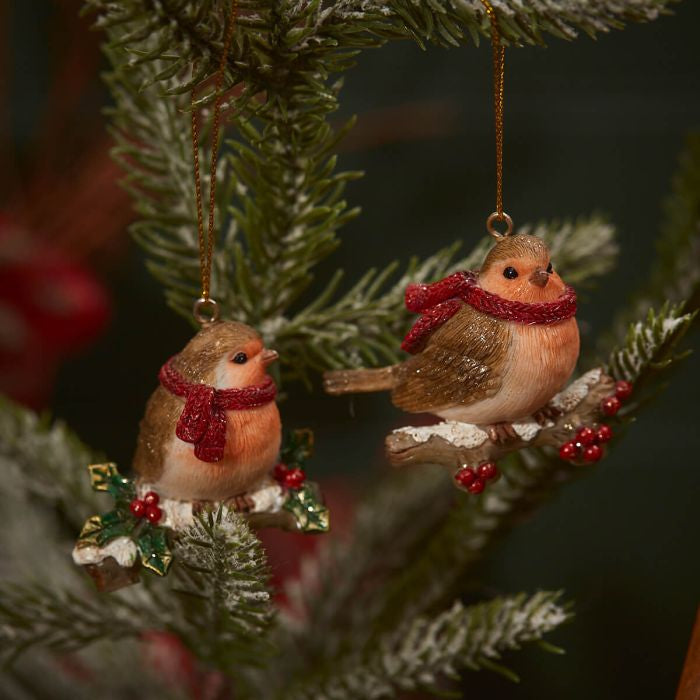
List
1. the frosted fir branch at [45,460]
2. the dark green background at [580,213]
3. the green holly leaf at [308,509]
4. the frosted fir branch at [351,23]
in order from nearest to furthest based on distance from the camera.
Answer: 1. the frosted fir branch at [351,23]
2. the green holly leaf at [308,509]
3. the frosted fir branch at [45,460]
4. the dark green background at [580,213]

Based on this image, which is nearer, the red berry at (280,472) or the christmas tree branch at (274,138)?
the christmas tree branch at (274,138)

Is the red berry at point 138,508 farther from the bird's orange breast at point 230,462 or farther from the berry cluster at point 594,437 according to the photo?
the berry cluster at point 594,437

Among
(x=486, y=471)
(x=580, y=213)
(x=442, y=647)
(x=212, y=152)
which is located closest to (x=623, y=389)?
(x=486, y=471)

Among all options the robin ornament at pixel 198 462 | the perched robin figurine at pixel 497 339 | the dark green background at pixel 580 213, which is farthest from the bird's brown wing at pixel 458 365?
the dark green background at pixel 580 213

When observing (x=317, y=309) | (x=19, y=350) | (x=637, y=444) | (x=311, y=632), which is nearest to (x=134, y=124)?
(x=317, y=309)

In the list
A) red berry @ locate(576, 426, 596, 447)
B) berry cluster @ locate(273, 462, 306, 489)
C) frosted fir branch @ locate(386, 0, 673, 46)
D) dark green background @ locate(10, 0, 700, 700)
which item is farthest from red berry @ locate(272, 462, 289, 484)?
dark green background @ locate(10, 0, 700, 700)

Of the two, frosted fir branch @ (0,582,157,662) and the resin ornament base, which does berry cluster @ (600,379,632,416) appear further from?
frosted fir branch @ (0,582,157,662)
